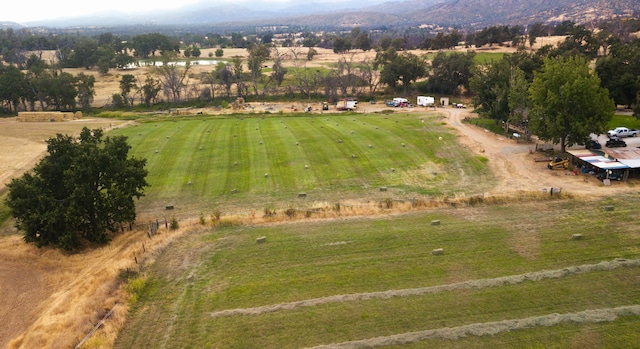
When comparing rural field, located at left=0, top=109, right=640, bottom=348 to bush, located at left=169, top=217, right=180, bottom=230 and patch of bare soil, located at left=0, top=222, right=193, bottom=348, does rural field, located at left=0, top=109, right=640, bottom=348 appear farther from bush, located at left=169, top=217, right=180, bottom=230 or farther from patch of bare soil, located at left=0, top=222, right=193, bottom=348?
bush, located at left=169, top=217, right=180, bottom=230

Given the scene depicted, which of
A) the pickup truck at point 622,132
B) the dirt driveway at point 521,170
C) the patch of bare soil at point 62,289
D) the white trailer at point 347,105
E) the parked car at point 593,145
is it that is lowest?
the patch of bare soil at point 62,289

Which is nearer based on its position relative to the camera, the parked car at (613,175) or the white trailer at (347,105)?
the parked car at (613,175)

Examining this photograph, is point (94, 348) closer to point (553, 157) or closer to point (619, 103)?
point (553, 157)

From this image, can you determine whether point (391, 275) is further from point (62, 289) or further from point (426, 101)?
point (426, 101)

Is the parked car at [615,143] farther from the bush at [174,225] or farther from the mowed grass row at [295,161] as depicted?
the bush at [174,225]

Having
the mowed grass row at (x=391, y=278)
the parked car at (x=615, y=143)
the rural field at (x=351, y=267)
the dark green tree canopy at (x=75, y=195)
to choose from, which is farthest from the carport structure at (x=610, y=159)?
the dark green tree canopy at (x=75, y=195)

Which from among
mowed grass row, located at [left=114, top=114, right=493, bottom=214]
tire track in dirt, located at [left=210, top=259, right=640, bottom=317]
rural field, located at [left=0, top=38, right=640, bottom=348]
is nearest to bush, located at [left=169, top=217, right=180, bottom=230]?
rural field, located at [left=0, top=38, right=640, bottom=348]

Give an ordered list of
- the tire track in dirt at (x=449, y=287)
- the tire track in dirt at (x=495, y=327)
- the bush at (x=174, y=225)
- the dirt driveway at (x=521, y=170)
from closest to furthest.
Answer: the tire track in dirt at (x=495, y=327)
the tire track in dirt at (x=449, y=287)
the bush at (x=174, y=225)
the dirt driveway at (x=521, y=170)
